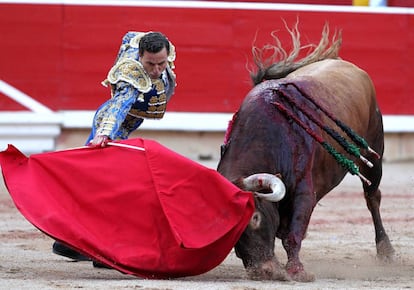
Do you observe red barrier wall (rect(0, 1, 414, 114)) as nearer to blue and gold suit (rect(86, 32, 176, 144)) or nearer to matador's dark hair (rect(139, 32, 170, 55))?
blue and gold suit (rect(86, 32, 176, 144))

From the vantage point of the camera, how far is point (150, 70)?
4863 millimetres

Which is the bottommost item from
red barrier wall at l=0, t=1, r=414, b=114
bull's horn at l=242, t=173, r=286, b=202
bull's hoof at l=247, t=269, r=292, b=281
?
red barrier wall at l=0, t=1, r=414, b=114

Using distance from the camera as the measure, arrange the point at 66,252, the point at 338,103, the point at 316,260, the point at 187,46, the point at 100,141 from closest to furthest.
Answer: the point at 100,141, the point at 66,252, the point at 338,103, the point at 316,260, the point at 187,46

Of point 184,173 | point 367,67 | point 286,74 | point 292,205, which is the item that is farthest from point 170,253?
point 367,67

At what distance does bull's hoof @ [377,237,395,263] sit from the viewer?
18.4ft

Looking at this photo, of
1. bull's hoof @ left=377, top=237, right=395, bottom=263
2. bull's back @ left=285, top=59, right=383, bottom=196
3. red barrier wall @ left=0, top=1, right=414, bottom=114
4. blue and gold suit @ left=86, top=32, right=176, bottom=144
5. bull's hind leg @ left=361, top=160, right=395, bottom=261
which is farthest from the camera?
red barrier wall @ left=0, top=1, right=414, bottom=114

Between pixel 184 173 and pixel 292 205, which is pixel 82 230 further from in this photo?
pixel 292 205

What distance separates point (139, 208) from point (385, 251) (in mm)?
1641

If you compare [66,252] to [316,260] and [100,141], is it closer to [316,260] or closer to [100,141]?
[100,141]

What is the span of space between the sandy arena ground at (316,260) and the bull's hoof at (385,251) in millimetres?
35

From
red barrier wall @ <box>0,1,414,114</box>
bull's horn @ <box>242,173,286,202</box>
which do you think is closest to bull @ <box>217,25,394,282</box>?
bull's horn @ <box>242,173,286,202</box>

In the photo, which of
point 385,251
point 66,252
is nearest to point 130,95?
point 66,252

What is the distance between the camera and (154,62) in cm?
479

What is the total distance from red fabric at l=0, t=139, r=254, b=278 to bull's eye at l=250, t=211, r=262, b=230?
0.31ft
